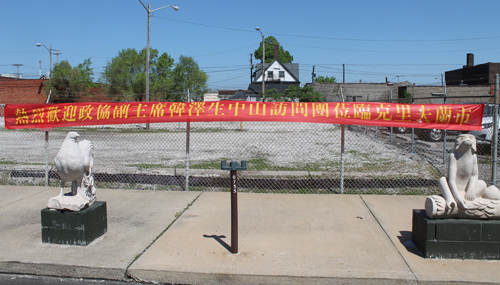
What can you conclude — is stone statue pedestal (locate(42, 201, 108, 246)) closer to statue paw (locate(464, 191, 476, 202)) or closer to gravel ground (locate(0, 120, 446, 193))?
gravel ground (locate(0, 120, 446, 193))

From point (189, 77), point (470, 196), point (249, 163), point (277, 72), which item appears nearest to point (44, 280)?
point (470, 196)

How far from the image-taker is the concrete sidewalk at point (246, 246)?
3.98 metres

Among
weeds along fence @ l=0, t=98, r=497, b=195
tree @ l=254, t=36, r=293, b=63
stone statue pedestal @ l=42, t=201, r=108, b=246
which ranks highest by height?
tree @ l=254, t=36, r=293, b=63

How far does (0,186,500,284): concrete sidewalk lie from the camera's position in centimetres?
398

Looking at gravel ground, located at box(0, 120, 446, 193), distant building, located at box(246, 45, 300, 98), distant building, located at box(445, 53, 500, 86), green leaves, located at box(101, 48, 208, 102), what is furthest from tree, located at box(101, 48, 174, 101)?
distant building, located at box(445, 53, 500, 86)

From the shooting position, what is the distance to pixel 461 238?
426cm

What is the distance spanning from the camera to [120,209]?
246 inches

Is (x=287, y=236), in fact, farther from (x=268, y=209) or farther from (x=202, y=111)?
(x=202, y=111)

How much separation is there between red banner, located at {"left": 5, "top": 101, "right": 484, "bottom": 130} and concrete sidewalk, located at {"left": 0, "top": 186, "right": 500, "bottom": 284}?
1.52 m

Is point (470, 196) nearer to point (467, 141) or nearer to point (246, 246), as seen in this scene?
point (467, 141)

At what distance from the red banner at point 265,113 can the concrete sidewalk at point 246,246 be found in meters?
1.52

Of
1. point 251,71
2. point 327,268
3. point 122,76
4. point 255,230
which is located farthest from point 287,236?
point 251,71

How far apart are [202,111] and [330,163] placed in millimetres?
4436

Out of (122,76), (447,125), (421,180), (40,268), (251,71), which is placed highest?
(251,71)
